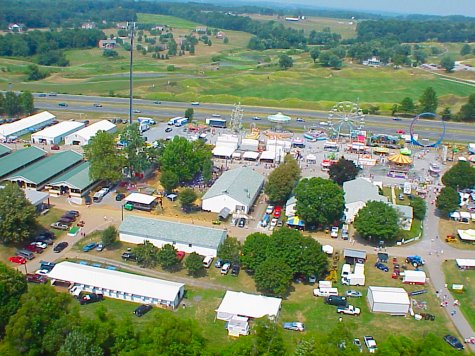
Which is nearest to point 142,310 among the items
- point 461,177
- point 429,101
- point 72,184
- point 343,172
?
point 72,184

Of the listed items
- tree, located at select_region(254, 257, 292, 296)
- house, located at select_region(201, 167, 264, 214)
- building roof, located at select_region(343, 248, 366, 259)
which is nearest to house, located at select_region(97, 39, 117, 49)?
house, located at select_region(201, 167, 264, 214)

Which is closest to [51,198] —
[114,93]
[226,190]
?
[226,190]

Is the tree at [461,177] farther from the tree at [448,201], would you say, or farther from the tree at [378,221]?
the tree at [378,221]

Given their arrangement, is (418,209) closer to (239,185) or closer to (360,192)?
(360,192)

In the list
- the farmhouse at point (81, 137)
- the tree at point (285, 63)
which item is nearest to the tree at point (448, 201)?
the farmhouse at point (81, 137)

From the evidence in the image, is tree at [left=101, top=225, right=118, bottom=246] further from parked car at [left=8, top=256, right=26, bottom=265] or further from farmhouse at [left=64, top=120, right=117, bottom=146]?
farmhouse at [left=64, top=120, right=117, bottom=146]
